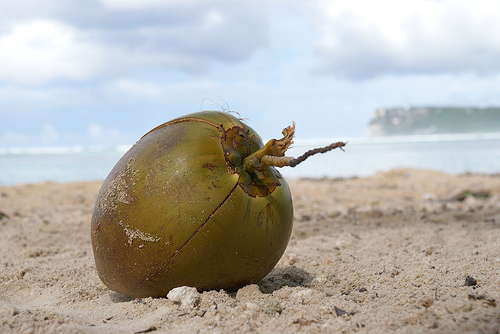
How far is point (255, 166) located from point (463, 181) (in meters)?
9.12

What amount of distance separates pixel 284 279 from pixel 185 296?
2.90ft

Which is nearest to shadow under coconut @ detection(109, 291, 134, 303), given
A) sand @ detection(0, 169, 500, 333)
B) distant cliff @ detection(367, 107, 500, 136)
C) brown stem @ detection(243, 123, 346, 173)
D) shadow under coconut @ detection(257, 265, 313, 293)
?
sand @ detection(0, 169, 500, 333)

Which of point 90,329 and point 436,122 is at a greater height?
point 436,122

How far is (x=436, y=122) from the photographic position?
12606 cm

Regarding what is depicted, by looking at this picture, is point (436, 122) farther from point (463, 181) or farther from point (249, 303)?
point (249, 303)

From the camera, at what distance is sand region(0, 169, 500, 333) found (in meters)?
1.93

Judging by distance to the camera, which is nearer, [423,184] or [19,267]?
[19,267]

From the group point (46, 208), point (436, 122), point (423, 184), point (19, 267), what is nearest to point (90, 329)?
point (19, 267)

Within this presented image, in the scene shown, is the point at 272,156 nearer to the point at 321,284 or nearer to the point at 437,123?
the point at 321,284

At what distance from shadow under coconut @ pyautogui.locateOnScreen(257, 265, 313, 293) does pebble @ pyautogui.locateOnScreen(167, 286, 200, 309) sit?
0.53m

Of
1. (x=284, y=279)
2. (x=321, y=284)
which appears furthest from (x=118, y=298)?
(x=321, y=284)

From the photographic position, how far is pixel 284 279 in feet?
9.46

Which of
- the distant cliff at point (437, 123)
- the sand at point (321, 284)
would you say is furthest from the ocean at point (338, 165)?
the distant cliff at point (437, 123)

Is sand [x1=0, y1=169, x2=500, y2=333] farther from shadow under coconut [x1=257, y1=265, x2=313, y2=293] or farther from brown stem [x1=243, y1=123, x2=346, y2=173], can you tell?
brown stem [x1=243, y1=123, x2=346, y2=173]
